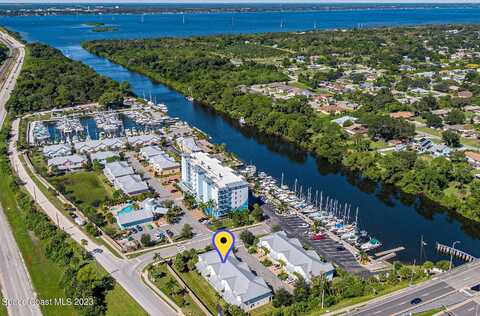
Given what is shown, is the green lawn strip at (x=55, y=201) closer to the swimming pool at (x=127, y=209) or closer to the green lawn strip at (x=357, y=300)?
the swimming pool at (x=127, y=209)

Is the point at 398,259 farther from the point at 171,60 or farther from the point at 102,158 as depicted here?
the point at 171,60


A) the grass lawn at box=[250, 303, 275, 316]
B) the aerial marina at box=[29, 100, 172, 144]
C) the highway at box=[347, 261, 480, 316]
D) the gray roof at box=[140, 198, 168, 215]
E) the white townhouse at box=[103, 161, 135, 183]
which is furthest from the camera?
the aerial marina at box=[29, 100, 172, 144]

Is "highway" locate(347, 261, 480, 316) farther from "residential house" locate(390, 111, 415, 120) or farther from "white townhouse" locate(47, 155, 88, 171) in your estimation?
"residential house" locate(390, 111, 415, 120)

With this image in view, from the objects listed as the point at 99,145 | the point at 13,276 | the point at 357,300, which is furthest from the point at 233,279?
the point at 99,145

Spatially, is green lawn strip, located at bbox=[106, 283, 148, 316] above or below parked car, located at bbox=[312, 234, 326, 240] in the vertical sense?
below

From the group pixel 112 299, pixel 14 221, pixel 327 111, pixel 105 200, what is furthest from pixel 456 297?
pixel 327 111

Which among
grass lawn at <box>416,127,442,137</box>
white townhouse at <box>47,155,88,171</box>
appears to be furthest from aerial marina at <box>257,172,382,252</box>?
grass lawn at <box>416,127,442,137</box>

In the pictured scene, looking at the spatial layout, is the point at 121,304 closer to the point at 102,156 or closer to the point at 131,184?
the point at 131,184
